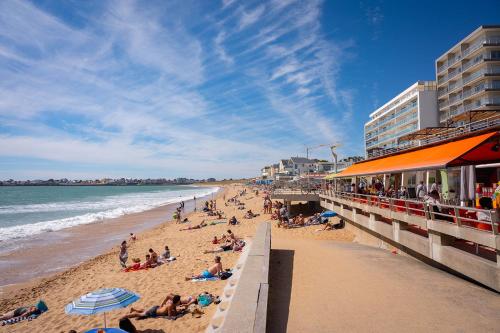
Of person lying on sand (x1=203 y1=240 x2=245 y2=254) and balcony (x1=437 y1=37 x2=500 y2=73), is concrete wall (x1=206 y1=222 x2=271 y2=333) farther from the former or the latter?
balcony (x1=437 y1=37 x2=500 y2=73)

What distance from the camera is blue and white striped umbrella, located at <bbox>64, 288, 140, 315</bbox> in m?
6.50

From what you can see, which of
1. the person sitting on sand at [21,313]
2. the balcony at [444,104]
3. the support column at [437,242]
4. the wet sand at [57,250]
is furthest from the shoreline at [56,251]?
the balcony at [444,104]

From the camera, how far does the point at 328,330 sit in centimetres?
544

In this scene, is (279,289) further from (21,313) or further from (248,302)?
(21,313)

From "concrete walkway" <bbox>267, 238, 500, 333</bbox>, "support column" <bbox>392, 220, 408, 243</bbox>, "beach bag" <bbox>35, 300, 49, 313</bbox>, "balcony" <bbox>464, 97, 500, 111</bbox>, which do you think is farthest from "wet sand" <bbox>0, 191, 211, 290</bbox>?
"balcony" <bbox>464, 97, 500, 111</bbox>

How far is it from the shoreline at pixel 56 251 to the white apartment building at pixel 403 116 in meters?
30.0

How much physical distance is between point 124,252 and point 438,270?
12.1 meters

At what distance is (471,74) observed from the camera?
3947 cm

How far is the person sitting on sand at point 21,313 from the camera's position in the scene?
361 inches

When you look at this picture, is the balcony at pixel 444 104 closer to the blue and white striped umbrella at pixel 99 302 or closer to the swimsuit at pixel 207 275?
the swimsuit at pixel 207 275

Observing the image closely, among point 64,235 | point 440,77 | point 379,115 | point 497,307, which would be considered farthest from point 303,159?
point 497,307

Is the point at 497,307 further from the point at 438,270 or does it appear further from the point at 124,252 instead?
the point at 124,252

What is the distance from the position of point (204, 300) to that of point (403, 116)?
52550mm

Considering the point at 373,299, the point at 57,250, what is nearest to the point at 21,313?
the point at 373,299
